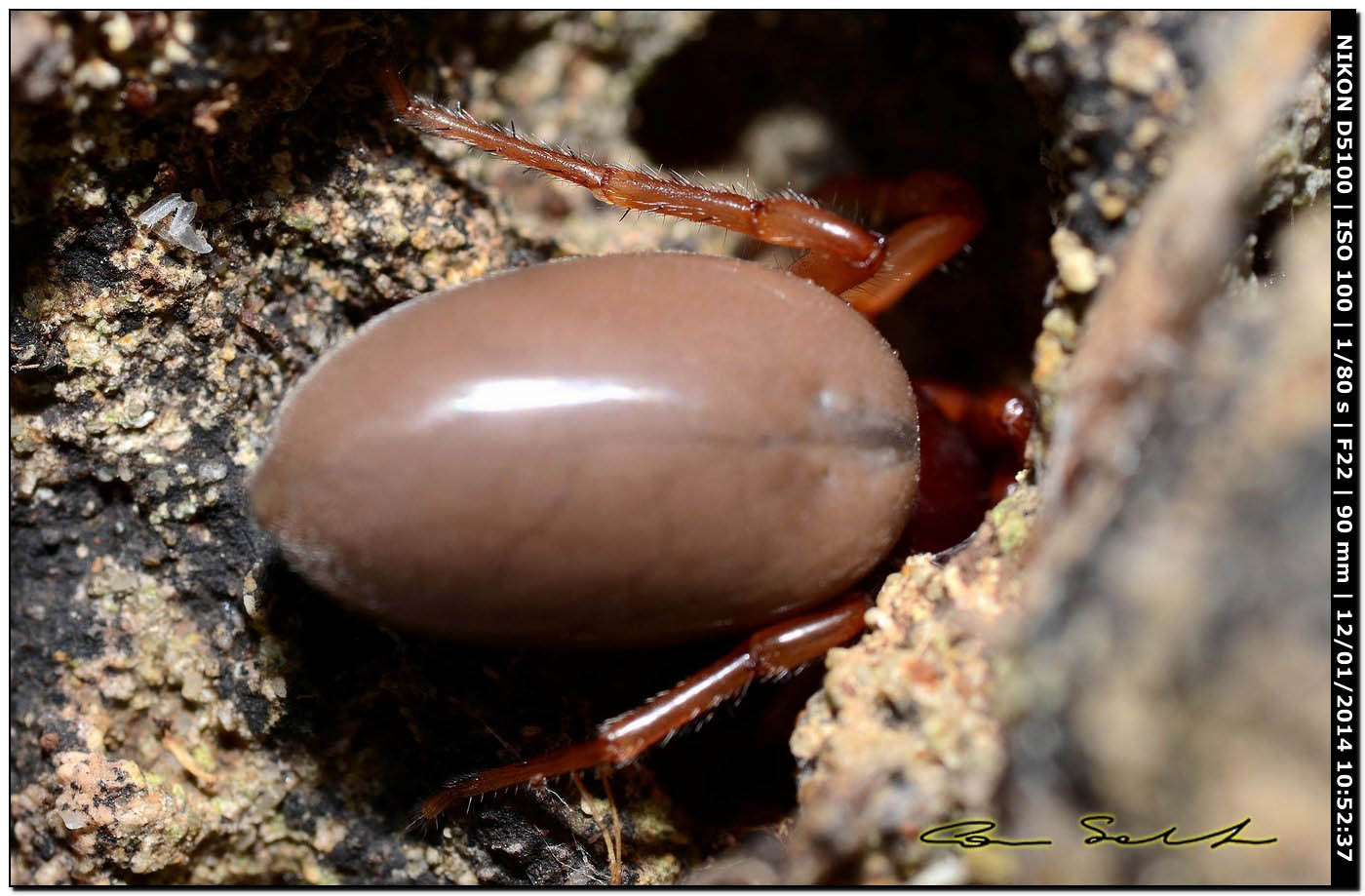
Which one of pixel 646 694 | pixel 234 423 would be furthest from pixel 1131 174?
pixel 234 423

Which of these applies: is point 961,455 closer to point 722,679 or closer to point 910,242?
point 910,242

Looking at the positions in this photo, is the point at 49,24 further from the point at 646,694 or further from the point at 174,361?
the point at 646,694
